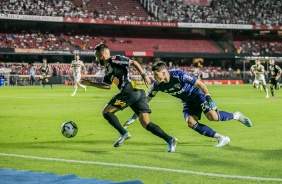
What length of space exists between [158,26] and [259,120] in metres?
61.4

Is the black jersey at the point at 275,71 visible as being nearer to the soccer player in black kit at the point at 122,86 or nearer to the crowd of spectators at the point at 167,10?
the soccer player in black kit at the point at 122,86

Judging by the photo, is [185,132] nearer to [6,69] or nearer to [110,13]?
[6,69]

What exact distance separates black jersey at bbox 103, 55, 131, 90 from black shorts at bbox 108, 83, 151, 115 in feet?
0.48

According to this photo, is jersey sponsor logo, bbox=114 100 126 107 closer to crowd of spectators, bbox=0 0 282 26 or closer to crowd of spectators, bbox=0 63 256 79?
crowd of spectators, bbox=0 63 256 79

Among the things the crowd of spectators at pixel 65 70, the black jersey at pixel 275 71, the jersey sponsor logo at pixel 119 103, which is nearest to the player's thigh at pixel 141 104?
the jersey sponsor logo at pixel 119 103

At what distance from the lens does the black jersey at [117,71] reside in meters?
10.4

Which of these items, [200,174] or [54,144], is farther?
[54,144]

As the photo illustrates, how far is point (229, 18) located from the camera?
8444cm

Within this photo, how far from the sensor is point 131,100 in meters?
10.5

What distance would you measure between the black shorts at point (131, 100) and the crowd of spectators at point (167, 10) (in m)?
59.2

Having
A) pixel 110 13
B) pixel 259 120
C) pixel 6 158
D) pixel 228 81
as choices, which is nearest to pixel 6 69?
pixel 110 13

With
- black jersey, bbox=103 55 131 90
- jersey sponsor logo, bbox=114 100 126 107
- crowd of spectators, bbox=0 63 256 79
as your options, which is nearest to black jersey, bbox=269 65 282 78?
crowd of spectators, bbox=0 63 256 79

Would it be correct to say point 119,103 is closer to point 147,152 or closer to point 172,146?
point 147,152

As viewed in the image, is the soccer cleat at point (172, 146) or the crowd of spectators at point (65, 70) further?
the crowd of spectators at point (65, 70)
